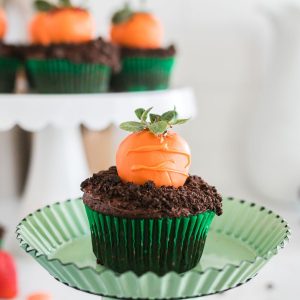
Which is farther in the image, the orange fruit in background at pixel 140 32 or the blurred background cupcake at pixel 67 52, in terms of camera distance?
the orange fruit in background at pixel 140 32

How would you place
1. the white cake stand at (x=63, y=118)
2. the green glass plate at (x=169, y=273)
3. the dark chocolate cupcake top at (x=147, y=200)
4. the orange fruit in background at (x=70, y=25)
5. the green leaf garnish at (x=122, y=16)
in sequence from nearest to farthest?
the green glass plate at (x=169, y=273) < the dark chocolate cupcake top at (x=147, y=200) < the white cake stand at (x=63, y=118) < the orange fruit in background at (x=70, y=25) < the green leaf garnish at (x=122, y=16)

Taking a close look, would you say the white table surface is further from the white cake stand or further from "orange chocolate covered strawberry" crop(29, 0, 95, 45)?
"orange chocolate covered strawberry" crop(29, 0, 95, 45)

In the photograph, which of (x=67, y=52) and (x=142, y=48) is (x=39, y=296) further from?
(x=142, y=48)

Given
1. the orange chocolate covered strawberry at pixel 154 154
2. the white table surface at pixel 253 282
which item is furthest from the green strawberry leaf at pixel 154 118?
the white table surface at pixel 253 282

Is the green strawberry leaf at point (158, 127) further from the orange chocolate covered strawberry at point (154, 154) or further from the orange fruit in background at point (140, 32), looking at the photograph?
the orange fruit in background at point (140, 32)

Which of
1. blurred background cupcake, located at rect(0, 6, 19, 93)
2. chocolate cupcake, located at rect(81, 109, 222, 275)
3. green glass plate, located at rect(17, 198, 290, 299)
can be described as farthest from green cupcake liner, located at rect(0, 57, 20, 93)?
chocolate cupcake, located at rect(81, 109, 222, 275)

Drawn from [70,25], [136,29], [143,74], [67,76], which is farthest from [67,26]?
[143,74]
